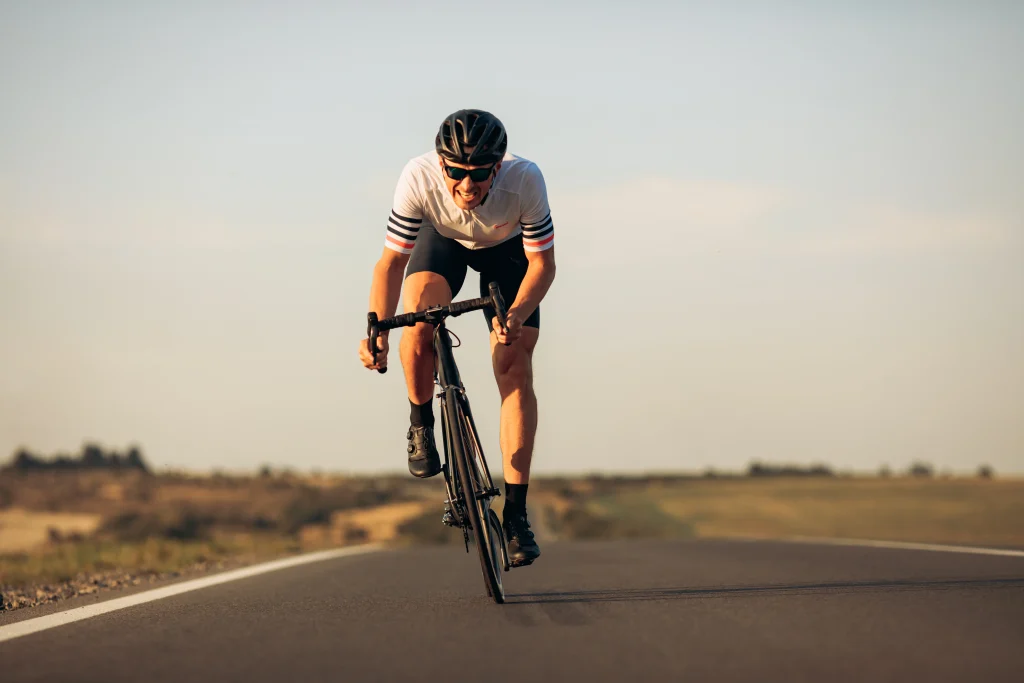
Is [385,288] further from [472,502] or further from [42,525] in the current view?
[42,525]

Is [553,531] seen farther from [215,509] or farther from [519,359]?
[519,359]

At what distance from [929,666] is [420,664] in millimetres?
1814

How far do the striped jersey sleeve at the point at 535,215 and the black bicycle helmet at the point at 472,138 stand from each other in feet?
1.28

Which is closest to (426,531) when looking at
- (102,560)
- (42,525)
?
(42,525)

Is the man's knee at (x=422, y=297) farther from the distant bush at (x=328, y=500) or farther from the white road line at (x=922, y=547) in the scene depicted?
the distant bush at (x=328, y=500)

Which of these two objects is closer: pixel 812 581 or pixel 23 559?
pixel 812 581

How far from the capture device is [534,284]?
24.2 ft

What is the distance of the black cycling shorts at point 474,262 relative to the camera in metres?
→ 7.71

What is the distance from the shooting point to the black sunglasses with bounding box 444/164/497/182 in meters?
6.95

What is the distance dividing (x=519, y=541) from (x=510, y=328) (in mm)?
1217

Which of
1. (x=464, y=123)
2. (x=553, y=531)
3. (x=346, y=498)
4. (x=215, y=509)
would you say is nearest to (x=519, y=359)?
(x=464, y=123)

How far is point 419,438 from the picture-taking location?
757 cm

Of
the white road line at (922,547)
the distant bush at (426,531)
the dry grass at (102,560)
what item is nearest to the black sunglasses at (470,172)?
the dry grass at (102,560)

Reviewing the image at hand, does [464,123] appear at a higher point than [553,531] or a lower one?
higher
